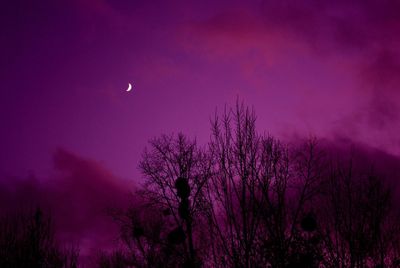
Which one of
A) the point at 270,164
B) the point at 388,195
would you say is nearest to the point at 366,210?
the point at 388,195

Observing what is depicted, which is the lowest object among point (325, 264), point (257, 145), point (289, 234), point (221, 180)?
point (325, 264)

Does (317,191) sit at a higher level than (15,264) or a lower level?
higher

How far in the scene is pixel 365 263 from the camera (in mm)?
20641

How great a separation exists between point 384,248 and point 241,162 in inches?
377

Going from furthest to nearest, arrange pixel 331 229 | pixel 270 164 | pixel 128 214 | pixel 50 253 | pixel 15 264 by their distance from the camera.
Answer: pixel 128 214
pixel 50 253
pixel 15 264
pixel 331 229
pixel 270 164

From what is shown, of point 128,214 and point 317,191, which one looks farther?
point 128,214

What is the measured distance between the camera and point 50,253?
26891mm

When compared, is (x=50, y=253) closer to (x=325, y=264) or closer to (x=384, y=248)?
(x=325, y=264)

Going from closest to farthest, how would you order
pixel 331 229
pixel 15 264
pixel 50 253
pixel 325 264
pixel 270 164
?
1. pixel 270 164
2. pixel 325 264
3. pixel 331 229
4. pixel 15 264
5. pixel 50 253

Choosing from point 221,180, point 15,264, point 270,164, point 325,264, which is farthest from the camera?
point 15,264

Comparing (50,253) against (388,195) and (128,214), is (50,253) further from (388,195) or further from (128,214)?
(388,195)

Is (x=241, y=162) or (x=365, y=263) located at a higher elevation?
(x=241, y=162)

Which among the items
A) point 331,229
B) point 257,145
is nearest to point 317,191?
point 331,229

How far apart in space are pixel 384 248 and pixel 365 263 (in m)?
1.39
